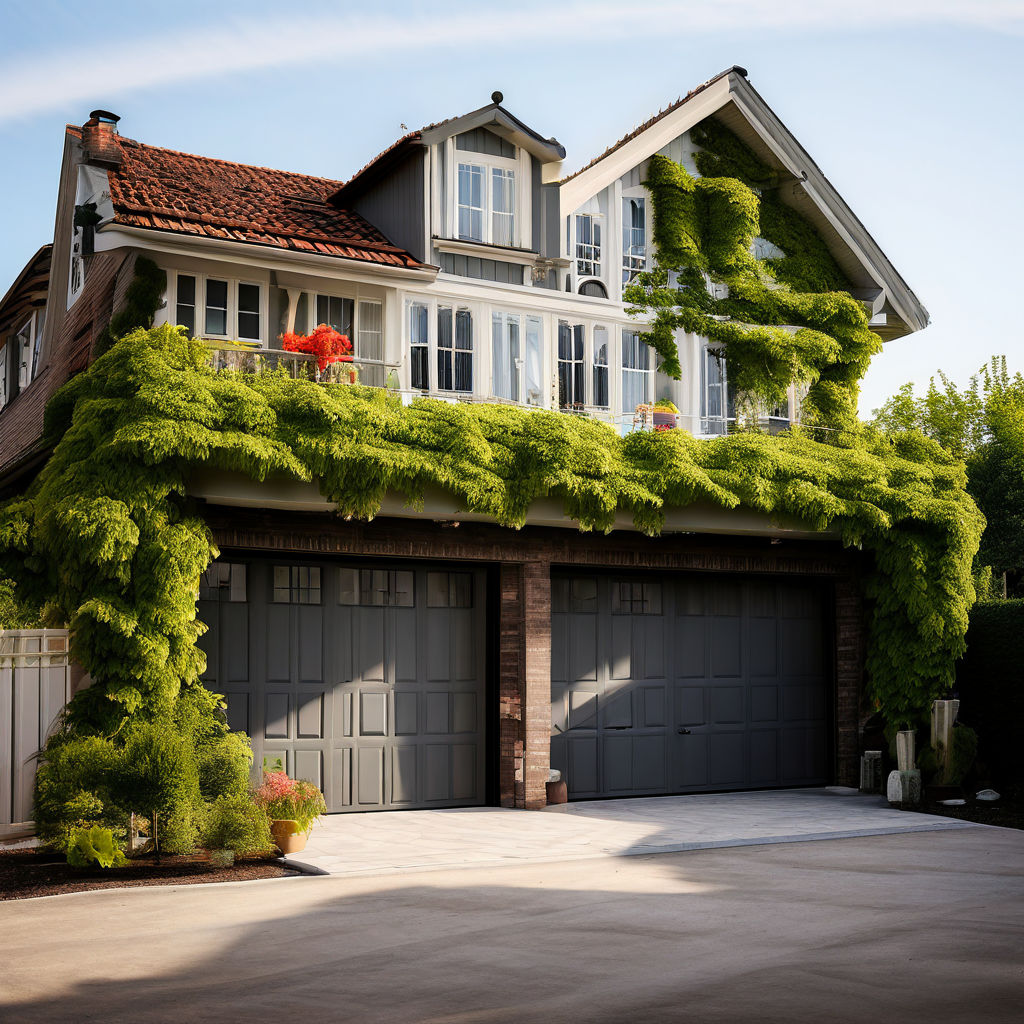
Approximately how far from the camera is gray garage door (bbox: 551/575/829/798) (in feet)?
53.2

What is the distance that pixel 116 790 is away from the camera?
1052cm

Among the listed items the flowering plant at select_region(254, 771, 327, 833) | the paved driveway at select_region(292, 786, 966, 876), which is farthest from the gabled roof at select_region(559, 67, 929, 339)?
the flowering plant at select_region(254, 771, 327, 833)

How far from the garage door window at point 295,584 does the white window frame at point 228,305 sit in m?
2.83

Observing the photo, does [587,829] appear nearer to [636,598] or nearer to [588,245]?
[636,598]

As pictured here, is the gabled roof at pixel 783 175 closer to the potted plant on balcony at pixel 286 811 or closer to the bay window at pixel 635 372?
the bay window at pixel 635 372

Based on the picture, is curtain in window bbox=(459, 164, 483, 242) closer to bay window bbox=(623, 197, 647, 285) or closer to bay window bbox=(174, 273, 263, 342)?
bay window bbox=(623, 197, 647, 285)

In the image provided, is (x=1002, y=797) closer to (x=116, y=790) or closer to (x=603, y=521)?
(x=603, y=521)

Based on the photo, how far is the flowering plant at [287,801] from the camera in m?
11.5

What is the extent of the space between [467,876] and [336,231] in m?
9.36

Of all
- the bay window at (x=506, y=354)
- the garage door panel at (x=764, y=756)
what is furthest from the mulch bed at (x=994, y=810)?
the bay window at (x=506, y=354)

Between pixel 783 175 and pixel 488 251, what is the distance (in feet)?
18.8

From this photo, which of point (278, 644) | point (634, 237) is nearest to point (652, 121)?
point (634, 237)

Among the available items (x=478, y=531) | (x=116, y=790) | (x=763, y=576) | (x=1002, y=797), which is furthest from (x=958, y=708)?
(x=116, y=790)

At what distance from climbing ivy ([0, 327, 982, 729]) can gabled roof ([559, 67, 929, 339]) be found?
443 centimetres
